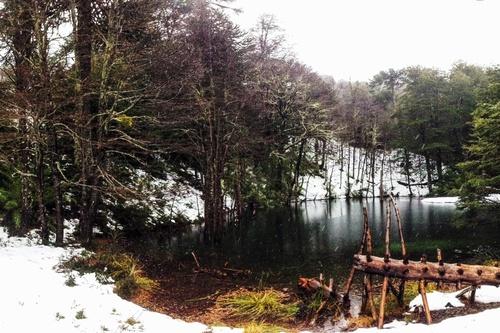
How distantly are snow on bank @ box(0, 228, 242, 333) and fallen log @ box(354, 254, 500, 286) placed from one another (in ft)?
11.7

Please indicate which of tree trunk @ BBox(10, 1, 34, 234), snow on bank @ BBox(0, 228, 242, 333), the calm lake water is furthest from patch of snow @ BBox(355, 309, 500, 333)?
tree trunk @ BBox(10, 1, 34, 234)

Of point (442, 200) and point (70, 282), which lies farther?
point (442, 200)

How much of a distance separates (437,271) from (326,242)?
38.2 ft

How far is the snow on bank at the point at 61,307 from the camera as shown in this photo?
797 centimetres

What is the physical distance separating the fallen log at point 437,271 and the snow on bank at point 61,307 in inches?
141

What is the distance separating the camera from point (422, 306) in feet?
31.1

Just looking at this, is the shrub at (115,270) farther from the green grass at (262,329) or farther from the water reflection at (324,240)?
the water reflection at (324,240)

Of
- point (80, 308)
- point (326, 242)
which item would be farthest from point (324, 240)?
point (80, 308)

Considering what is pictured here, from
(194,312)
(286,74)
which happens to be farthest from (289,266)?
(286,74)

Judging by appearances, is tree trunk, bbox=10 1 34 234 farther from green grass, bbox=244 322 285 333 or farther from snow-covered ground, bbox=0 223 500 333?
green grass, bbox=244 322 285 333

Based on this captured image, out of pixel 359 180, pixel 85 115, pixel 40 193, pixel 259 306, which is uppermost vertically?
pixel 85 115

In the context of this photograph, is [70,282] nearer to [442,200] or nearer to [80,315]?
[80,315]

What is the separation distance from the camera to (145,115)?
66.0 ft

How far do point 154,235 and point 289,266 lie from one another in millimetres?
8435
